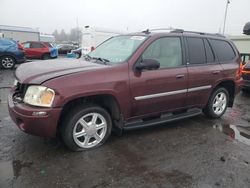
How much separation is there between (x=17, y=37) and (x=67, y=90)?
41.6 m

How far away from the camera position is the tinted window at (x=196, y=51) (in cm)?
473

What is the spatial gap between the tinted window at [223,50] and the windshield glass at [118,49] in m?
1.95

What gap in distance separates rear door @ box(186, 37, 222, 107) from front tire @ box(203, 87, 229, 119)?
0.89 feet

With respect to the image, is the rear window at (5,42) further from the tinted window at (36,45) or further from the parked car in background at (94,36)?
the tinted window at (36,45)

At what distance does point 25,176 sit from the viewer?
2.99 metres

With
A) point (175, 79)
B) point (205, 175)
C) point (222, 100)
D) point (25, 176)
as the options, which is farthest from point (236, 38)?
point (25, 176)

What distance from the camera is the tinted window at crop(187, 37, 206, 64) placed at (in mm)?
4727

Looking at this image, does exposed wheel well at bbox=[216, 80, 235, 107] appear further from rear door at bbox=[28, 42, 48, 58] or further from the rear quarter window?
rear door at bbox=[28, 42, 48, 58]

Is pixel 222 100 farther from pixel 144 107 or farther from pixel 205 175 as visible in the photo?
pixel 205 175

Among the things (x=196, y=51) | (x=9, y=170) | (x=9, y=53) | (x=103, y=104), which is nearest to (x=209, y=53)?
(x=196, y=51)

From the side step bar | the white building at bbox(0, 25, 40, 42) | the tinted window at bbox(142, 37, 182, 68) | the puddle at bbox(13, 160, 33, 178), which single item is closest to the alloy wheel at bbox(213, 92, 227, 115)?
the side step bar

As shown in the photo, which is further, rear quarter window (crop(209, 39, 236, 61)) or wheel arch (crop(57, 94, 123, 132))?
rear quarter window (crop(209, 39, 236, 61))

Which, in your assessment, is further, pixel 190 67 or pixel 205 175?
pixel 190 67

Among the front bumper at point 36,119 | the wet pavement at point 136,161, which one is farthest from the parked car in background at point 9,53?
the front bumper at point 36,119
